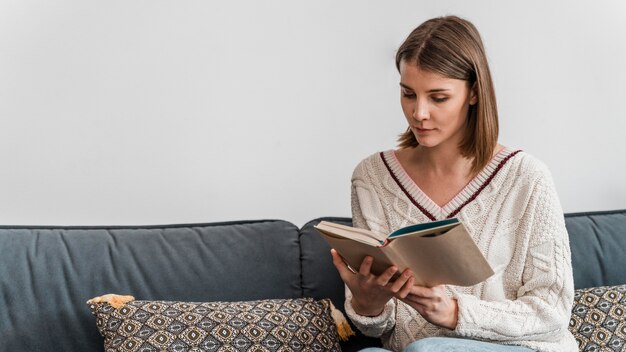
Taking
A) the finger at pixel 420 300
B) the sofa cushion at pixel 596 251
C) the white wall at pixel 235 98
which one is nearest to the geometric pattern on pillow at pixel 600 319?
the sofa cushion at pixel 596 251

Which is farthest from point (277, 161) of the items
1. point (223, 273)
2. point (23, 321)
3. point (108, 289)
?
point (23, 321)

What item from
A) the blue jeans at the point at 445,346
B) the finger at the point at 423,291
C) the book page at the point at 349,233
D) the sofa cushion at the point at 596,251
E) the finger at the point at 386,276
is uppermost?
the book page at the point at 349,233

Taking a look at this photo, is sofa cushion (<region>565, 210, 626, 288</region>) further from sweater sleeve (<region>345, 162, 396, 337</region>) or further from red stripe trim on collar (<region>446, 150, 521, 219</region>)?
sweater sleeve (<region>345, 162, 396, 337</region>)

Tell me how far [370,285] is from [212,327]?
1.24 ft

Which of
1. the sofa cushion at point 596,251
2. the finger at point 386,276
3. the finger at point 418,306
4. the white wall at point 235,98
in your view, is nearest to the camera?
the finger at point 386,276

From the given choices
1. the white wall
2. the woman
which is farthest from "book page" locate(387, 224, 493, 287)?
the white wall

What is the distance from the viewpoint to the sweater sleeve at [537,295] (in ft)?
5.89

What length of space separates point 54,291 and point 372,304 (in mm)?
738

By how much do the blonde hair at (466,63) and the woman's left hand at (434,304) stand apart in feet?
1.16

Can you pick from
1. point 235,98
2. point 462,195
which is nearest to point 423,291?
point 462,195

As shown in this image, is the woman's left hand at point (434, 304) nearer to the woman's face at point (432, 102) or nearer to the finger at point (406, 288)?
the finger at point (406, 288)

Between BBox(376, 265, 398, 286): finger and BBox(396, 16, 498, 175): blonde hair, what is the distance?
0.43 meters

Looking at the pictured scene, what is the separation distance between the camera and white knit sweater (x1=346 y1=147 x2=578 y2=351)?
5.95 ft

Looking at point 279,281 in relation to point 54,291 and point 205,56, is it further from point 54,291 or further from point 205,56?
point 205,56
